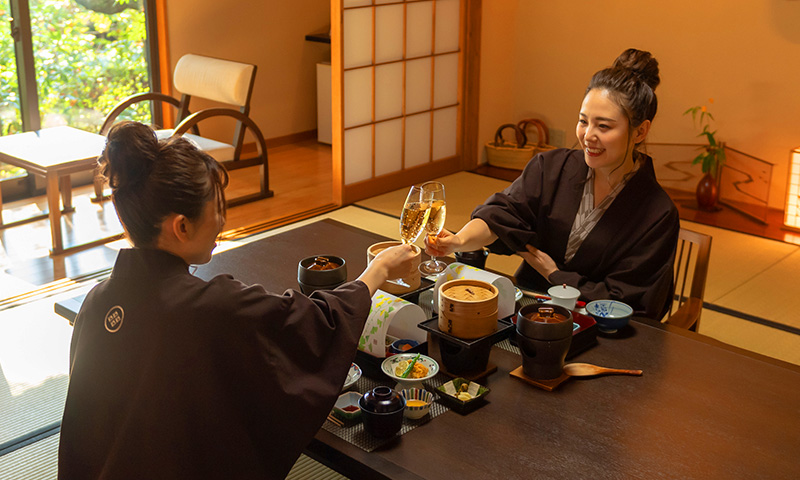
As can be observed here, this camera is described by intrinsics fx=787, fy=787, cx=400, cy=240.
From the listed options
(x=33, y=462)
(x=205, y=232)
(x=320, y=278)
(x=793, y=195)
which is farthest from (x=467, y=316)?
(x=793, y=195)

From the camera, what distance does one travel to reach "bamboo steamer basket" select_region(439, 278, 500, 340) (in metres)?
1.51

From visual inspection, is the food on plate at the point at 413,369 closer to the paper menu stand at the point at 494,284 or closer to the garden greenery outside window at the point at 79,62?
the paper menu stand at the point at 494,284


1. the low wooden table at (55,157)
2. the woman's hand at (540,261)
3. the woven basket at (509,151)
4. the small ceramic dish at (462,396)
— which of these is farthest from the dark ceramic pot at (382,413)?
the woven basket at (509,151)

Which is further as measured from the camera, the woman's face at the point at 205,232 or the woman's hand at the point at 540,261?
the woman's hand at the point at 540,261

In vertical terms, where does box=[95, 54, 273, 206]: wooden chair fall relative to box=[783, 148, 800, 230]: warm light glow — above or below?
above

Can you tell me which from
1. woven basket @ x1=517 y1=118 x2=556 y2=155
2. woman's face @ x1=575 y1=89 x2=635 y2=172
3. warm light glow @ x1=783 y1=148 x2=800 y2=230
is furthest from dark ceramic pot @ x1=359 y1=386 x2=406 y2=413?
woven basket @ x1=517 y1=118 x2=556 y2=155

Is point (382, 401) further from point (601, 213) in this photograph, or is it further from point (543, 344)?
point (601, 213)

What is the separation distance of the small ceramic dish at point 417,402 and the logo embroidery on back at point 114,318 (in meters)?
0.50

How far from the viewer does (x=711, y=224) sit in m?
4.56

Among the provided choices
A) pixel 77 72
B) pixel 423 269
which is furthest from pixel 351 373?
pixel 77 72

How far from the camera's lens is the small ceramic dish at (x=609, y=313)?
169cm

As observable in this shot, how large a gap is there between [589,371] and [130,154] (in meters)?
0.93

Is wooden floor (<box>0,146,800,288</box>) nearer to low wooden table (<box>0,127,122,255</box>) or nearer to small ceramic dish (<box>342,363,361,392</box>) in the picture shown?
low wooden table (<box>0,127,122,255</box>)

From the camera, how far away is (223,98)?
16.1ft
